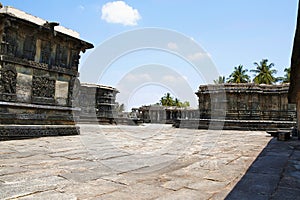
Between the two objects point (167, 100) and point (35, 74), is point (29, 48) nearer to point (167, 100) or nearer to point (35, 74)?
point (35, 74)

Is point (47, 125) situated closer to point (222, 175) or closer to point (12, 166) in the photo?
point (12, 166)

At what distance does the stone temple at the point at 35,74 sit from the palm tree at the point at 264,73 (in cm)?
4002

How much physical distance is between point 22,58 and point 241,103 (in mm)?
15719

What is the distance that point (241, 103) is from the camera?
18.6m

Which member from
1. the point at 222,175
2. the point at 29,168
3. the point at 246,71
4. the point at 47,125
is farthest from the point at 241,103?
the point at 246,71

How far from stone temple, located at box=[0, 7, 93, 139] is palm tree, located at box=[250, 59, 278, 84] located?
4002cm

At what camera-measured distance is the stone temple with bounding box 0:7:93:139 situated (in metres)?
7.57

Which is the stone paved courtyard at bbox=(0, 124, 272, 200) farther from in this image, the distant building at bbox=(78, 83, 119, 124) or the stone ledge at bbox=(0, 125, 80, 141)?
the distant building at bbox=(78, 83, 119, 124)

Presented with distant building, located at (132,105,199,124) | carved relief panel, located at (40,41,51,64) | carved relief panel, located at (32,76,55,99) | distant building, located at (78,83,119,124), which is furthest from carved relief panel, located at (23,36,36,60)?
distant building, located at (132,105,199,124)

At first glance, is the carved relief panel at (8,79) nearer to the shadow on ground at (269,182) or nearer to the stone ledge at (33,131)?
the stone ledge at (33,131)

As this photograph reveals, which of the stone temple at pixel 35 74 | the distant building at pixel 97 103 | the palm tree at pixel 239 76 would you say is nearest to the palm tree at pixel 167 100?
the palm tree at pixel 239 76

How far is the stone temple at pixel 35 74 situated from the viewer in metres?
7.57

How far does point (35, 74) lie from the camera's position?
8.43 m

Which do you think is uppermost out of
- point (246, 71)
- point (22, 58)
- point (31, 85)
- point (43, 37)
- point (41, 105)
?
point (246, 71)
